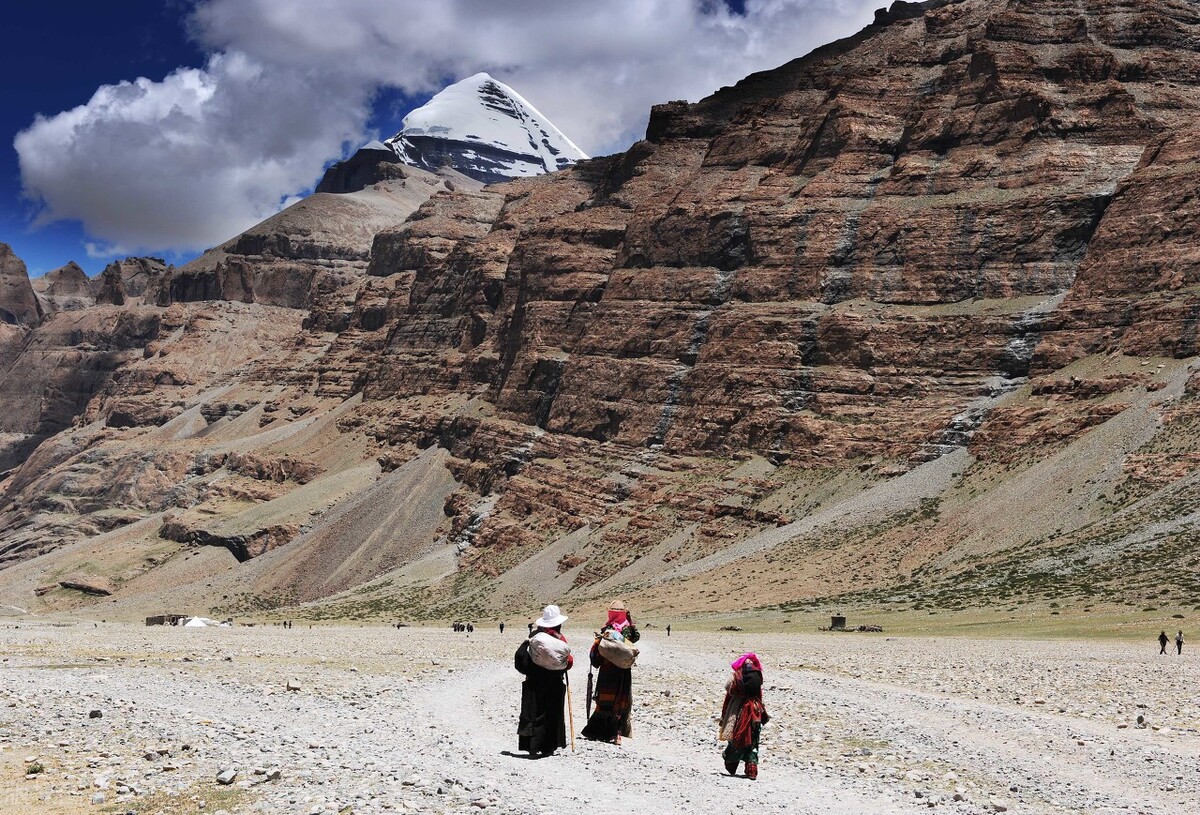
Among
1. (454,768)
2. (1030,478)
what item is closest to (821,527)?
(1030,478)

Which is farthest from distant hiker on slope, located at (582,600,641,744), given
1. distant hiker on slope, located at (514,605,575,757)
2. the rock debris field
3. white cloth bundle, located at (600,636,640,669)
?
→ distant hiker on slope, located at (514,605,575,757)

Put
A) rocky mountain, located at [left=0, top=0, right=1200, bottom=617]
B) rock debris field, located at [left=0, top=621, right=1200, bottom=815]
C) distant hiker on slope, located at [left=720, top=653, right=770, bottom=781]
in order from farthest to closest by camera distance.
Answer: rocky mountain, located at [left=0, top=0, right=1200, bottom=617], distant hiker on slope, located at [left=720, top=653, right=770, bottom=781], rock debris field, located at [left=0, top=621, right=1200, bottom=815]

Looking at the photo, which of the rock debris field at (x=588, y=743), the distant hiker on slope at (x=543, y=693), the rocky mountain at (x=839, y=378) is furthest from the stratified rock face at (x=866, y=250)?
the distant hiker on slope at (x=543, y=693)

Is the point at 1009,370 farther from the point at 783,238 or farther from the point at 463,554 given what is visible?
the point at 463,554

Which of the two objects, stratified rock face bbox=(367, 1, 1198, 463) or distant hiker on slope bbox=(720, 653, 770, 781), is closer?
distant hiker on slope bbox=(720, 653, 770, 781)

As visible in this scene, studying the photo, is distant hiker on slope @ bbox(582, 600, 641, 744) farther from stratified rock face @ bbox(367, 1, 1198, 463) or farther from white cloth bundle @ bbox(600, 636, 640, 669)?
stratified rock face @ bbox(367, 1, 1198, 463)

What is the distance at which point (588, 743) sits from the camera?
65.7 feet

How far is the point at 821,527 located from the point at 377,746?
74.0 m

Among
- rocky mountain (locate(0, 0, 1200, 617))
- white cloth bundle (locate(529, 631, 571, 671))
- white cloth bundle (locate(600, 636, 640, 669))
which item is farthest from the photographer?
rocky mountain (locate(0, 0, 1200, 617))

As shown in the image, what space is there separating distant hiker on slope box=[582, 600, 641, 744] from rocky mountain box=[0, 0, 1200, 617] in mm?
42926

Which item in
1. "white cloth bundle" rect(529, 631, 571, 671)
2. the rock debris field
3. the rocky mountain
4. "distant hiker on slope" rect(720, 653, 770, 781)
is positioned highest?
the rocky mountain

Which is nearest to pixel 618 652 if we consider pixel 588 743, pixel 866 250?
pixel 588 743

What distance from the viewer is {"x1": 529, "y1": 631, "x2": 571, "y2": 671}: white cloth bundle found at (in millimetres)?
18703

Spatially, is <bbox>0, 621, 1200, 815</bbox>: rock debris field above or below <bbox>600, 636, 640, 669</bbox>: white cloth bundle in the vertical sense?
below
